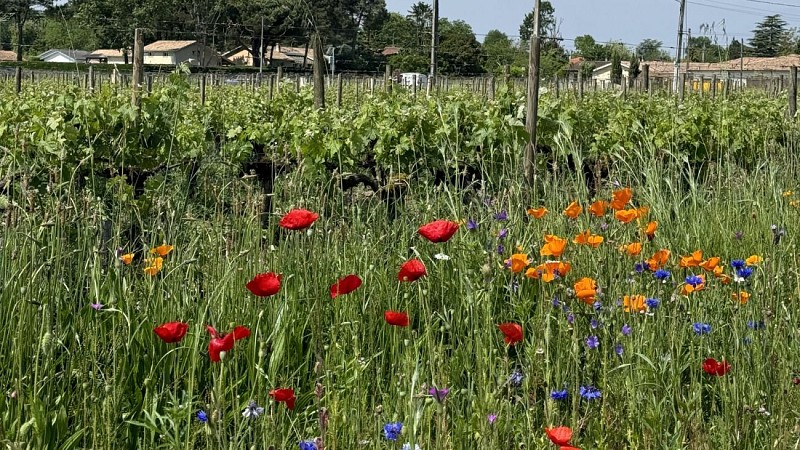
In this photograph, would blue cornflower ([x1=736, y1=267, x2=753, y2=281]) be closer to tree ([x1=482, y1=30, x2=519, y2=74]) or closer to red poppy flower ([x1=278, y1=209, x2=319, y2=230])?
red poppy flower ([x1=278, y1=209, x2=319, y2=230])

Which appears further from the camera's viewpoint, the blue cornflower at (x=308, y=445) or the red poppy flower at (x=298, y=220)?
the red poppy flower at (x=298, y=220)

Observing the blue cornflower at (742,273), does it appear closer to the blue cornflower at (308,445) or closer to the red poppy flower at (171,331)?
the blue cornflower at (308,445)

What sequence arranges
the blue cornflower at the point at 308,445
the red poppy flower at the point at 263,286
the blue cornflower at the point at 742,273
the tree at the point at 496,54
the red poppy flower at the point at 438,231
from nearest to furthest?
the blue cornflower at the point at 308,445
the red poppy flower at the point at 263,286
the red poppy flower at the point at 438,231
the blue cornflower at the point at 742,273
the tree at the point at 496,54

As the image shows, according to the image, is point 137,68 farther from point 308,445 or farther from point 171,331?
point 308,445

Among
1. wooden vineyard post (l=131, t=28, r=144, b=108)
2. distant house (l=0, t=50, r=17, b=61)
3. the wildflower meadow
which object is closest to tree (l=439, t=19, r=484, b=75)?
distant house (l=0, t=50, r=17, b=61)

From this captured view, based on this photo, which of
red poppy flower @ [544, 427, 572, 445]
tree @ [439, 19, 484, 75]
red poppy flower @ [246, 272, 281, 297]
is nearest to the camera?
red poppy flower @ [544, 427, 572, 445]

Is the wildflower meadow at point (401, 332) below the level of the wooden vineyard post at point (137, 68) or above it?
below

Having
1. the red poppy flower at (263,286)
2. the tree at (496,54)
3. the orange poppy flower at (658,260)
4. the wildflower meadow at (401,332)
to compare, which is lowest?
the wildflower meadow at (401,332)

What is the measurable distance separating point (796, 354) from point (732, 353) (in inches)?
6.0

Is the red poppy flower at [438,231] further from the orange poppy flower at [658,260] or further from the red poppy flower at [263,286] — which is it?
the orange poppy flower at [658,260]

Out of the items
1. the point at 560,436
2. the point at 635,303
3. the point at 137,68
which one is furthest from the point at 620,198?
the point at 137,68

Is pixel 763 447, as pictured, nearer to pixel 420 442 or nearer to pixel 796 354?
pixel 796 354

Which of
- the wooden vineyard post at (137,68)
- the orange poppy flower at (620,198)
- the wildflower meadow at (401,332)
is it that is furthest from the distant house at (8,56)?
the orange poppy flower at (620,198)

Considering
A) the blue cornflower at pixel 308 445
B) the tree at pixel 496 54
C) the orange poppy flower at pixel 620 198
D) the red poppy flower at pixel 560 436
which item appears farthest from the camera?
the tree at pixel 496 54
